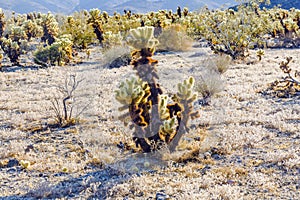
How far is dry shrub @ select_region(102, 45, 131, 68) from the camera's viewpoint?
14491 millimetres

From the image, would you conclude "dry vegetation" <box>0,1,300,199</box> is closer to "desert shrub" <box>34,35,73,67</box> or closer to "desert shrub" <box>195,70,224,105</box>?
"desert shrub" <box>195,70,224,105</box>

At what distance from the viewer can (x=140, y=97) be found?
5.53 metres

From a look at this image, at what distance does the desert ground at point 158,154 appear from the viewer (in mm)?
4887

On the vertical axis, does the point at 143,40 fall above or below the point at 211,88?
above

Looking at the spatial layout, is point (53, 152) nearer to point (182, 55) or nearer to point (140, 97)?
point (140, 97)

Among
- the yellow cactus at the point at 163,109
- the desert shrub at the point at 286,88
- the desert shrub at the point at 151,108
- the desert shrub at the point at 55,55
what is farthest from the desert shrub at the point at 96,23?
the yellow cactus at the point at 163,109

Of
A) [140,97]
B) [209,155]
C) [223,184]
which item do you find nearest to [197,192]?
[223,184]

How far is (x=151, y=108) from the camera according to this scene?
5.94 m

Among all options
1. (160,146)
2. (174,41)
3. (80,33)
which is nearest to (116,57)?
(174,41)

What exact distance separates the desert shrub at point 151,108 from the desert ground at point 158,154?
0.22 meters

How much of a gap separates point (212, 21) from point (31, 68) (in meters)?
8.31

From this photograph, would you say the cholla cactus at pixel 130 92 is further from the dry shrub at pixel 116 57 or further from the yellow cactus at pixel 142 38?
the dry shrub at pixel 116 57

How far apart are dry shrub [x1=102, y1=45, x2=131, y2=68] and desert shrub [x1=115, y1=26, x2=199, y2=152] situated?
27.5 feet

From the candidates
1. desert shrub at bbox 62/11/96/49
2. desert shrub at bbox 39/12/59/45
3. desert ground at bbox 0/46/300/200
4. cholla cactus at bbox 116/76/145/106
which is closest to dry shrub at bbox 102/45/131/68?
desert shrub at bbox 62/11/96/49
